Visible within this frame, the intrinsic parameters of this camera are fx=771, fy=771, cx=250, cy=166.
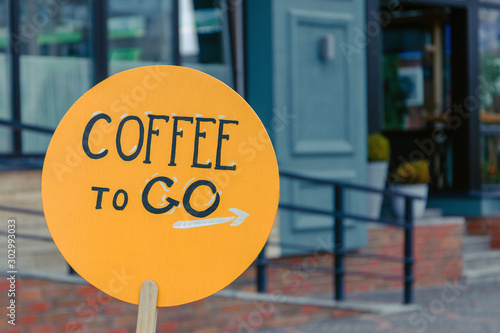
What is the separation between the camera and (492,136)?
942 cm

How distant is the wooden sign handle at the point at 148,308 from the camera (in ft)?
6.53

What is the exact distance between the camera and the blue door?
6699 millimetres

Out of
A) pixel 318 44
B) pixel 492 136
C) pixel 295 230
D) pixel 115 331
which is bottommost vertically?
pixel 115 331

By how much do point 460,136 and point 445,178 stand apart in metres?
0.60

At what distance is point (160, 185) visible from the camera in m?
2.04

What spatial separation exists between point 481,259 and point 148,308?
7.46 meters

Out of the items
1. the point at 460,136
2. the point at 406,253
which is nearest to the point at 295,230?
the point at 406,253

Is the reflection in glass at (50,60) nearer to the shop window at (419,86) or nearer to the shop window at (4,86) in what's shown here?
the shop window at (4,86)

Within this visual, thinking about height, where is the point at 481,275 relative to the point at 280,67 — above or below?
below

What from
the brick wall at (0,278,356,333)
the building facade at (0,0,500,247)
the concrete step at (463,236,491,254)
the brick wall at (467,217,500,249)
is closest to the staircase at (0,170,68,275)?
the building facade at (0,0,500,247)

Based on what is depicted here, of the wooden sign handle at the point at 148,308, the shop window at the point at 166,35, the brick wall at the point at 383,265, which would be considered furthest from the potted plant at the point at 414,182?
the wooden sign handle at the point at 148,308

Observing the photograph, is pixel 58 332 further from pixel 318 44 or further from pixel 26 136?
pixel 318 44

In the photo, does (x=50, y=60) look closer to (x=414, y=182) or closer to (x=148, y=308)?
(x=414, y=182)

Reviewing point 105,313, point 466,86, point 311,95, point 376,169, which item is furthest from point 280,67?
point 466,86
